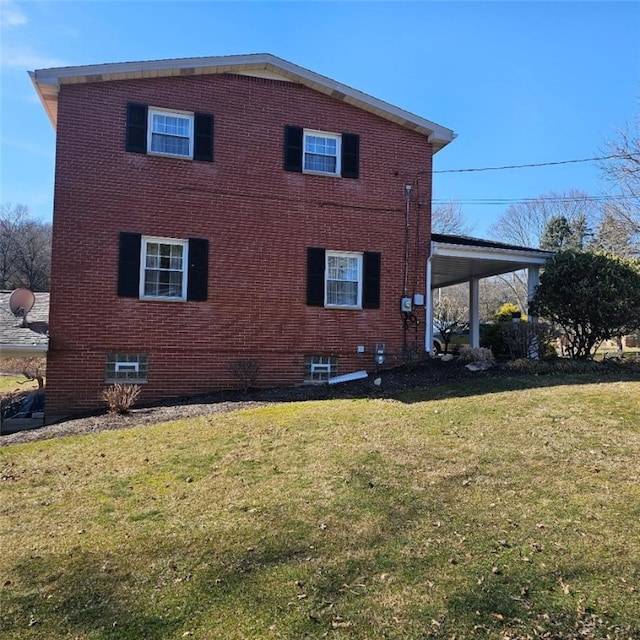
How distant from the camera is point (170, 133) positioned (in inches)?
443

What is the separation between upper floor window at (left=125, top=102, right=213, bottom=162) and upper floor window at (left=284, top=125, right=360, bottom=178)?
2.07 meters

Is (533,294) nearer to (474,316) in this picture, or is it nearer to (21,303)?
(474,316)

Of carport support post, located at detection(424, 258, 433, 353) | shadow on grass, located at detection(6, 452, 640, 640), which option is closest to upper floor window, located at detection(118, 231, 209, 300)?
carport support post, located at detection(424, 258, 433, 353)

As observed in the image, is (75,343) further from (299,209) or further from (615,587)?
(615,587)

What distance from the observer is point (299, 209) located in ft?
38.9

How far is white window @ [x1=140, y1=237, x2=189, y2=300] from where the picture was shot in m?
11.0

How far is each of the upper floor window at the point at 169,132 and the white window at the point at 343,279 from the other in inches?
138

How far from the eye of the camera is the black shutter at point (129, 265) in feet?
35.2

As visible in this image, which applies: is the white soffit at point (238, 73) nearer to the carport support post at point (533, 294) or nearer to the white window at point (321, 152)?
the white window at point (321, 152)

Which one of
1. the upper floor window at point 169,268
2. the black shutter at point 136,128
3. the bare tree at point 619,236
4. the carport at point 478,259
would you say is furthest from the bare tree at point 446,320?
the black shutter at point 136,128

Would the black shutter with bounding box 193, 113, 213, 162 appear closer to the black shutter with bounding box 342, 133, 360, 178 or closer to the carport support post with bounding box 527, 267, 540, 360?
the black shutter with bounding box 342, 133, 360, 178

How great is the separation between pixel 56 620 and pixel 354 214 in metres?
10.2

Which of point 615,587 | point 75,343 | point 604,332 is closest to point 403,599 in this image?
point 615,587

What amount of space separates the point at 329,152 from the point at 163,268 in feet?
15.1
